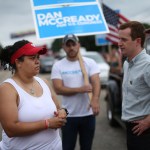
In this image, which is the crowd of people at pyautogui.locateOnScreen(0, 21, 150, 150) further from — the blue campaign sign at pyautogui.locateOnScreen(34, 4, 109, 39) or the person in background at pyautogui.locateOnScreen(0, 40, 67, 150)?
the blue campaign sign at pyautogui.locateOnScreen(34, 4, 109, 39)

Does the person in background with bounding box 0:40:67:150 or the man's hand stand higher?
the person in background with bounding box 0:40:67:150

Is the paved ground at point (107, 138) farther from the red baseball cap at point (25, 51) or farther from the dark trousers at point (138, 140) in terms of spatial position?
the red baseball cap at point (25, 51)

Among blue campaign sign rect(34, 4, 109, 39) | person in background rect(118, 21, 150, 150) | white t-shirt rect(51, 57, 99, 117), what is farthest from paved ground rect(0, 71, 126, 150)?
person in background rect(118, 21, 150, 150)

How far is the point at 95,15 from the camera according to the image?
4453mm

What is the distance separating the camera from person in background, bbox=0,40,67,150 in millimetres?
2715

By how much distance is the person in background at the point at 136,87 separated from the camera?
3.04 meters

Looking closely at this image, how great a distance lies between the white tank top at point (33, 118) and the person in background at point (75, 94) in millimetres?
1173

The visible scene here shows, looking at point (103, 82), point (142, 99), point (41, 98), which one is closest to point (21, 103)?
point (41, 98)

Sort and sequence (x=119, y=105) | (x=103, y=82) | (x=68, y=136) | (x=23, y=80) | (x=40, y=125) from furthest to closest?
1. (x=103, y=82)
2. (x=119, y=105)
3. (x=68, y=136)
4. (x=23, y=80)
5. (x=40, y=125)

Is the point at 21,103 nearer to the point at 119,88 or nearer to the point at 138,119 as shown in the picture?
the point at 138,119

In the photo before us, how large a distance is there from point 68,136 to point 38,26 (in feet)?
4.50

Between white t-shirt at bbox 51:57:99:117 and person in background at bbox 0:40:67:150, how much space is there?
1.08 meters

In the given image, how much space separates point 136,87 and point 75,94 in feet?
4.08

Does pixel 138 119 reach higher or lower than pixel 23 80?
lower
